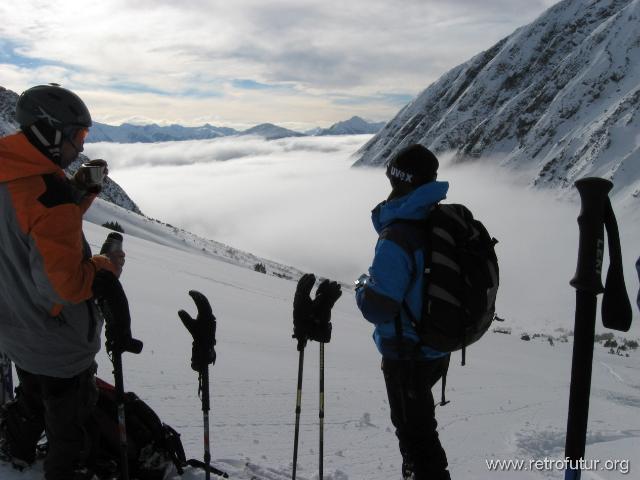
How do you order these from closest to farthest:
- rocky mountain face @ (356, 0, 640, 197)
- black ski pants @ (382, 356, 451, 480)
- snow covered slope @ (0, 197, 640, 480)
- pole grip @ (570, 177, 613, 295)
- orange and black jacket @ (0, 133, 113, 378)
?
pole grip @ (570, 177, 613, 295) → orange and black jacket @ (0, 133, 113, 378) → black ski pants @ (382, 356, 451, 480) → snow covered slope @ (0, 197, 640, 480) → rocky mountain face @ (356, 0, 640, 197)

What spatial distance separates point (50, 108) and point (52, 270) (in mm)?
864

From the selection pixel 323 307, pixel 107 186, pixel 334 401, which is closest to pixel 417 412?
pixel 323 307

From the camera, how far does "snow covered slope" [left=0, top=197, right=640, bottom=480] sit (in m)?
4.47

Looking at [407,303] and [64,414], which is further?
[407,303]

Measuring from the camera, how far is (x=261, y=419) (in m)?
5.01

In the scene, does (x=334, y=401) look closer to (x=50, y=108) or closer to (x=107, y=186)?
(x=50, y=108)

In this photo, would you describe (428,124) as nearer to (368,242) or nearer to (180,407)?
(368,242)

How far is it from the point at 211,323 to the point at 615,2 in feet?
449

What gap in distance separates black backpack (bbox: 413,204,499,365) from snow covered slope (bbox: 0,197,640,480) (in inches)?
68.0

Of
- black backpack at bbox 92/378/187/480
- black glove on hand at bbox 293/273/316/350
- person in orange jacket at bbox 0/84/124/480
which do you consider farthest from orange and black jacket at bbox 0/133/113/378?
black glove on hand at bbox 293/273/316/350

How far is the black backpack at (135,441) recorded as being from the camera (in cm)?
354

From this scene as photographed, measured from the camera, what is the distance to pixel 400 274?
10.1ft

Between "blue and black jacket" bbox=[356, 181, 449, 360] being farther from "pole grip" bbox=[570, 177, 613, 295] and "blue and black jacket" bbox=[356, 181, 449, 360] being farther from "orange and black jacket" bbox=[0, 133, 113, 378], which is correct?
"orange and black jacket" bbox=[0, 133, 113, 378]

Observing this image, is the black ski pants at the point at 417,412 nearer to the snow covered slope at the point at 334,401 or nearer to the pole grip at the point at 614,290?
the snow covered slope at the point at 334,401
